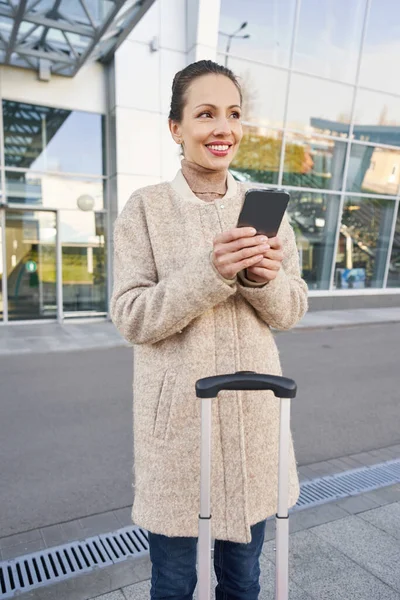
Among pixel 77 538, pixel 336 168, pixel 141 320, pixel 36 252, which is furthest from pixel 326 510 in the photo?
pixel 336 168

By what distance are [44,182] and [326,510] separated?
9.04m

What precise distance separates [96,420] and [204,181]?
3624 millimetres

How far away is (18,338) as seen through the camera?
846cm

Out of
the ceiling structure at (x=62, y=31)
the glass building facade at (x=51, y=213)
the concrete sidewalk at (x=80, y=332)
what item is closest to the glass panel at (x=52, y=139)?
the glass building facade at (x=51, y=213)

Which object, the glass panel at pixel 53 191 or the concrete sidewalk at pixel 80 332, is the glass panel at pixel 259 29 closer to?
the glass panel at pixel 53 191

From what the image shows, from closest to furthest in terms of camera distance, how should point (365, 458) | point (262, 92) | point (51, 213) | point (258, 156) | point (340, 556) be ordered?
1. point (340, 556)
2. point (365, 458)
3. point (51, 213)
4. point (262, 92)
5. point (258, 156)

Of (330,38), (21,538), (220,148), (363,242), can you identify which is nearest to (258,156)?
(330,38)

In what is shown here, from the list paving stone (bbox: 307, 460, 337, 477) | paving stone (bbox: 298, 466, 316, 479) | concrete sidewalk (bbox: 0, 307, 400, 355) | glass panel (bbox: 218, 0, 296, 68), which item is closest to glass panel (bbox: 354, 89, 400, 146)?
glass panel (bbox: 218, 0, 296, 68)

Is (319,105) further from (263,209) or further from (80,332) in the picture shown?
(263,209)

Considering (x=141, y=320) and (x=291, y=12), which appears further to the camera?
(x=291, y=12)

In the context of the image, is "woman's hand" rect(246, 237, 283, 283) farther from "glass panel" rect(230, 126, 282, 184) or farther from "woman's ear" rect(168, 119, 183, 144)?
"glass panel" rect(230, 126, 282, 184)

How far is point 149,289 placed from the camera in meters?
1.18

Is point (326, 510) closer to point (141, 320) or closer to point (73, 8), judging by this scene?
point (141, 320)

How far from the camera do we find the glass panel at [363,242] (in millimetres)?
12875
